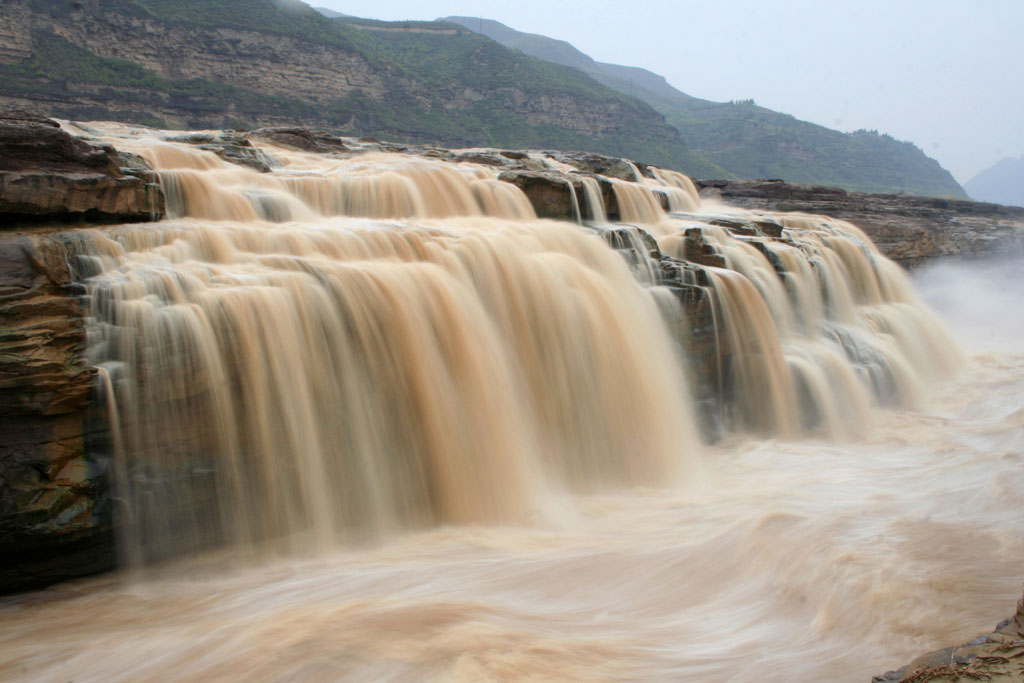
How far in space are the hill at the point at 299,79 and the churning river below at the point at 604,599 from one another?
37801 mm

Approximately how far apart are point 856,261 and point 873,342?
3.03 m

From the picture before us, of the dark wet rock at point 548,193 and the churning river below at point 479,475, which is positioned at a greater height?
the dark wet rock at point 548,193

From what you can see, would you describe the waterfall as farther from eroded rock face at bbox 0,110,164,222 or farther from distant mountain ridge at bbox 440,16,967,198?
distant mountain ridge at bbox 440,16,967,198

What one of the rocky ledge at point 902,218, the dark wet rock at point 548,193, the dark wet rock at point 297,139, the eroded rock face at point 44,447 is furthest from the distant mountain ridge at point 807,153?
the eroded rock face at point 44,447

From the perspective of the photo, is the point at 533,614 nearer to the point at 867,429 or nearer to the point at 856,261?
the point at 867,429

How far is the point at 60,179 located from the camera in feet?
19.8

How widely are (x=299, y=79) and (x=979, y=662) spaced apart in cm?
5525

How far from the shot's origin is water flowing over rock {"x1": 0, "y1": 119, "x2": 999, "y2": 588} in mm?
4594

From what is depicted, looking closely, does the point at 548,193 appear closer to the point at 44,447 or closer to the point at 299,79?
the point at 44,447

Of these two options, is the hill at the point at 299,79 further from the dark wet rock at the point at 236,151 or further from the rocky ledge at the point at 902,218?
the rocky ledge at the point at 902,218

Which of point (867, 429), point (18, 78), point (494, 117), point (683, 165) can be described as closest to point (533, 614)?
point (867, 429)

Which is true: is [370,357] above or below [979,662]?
above

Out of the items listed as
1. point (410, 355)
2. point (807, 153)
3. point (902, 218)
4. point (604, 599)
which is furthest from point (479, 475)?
point (807, 153)

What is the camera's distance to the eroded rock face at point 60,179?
5.80 meters
